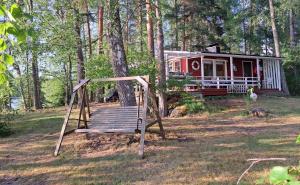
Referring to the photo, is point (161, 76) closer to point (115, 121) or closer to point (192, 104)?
point (192, 104)

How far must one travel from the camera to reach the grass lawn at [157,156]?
19.3 ft

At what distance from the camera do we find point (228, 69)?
23.7 metres

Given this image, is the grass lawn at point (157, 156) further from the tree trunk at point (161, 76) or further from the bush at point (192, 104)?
the bush at point (192, 104)

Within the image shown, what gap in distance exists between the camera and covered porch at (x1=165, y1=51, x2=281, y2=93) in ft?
67.8

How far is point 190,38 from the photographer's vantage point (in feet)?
96.1

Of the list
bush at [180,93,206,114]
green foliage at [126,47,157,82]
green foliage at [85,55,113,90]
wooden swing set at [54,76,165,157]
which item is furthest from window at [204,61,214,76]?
wooden swing set at [54,76,165,157]

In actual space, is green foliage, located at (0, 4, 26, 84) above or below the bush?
above

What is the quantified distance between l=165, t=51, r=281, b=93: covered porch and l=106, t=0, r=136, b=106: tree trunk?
10.6 metres

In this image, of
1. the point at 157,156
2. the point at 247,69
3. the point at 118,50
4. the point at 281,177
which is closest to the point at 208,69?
the point at 247,69

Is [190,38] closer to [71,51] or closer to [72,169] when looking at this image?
[71,51]

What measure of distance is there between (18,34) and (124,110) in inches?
251

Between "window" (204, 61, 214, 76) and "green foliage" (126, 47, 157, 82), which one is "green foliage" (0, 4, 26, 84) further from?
"window" (204, 61, 214, 76)

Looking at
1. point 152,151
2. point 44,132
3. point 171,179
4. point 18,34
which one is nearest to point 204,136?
point 152,151

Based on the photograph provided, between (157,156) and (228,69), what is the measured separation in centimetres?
1777
